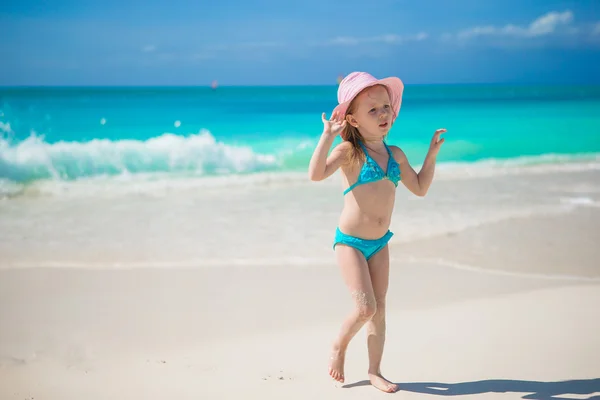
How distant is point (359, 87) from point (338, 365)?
Answer: 1.44 m

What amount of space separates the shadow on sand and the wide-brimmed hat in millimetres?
1440

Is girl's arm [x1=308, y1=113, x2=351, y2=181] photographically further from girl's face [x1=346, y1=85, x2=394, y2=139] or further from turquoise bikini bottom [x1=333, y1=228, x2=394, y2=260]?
turquoise bikini bottom [x1=333, y1=228, x2=394, y2=260]

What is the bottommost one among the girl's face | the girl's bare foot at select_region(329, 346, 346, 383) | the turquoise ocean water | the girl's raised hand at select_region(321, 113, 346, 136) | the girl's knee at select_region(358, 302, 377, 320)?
the girl's bare foot at select_region(329, 346, 346, 383)

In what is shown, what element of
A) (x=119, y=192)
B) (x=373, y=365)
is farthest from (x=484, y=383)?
(x=119, y=192)

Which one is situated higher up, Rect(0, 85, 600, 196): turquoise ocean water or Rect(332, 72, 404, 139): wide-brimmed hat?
Rect(0, 85, 600, 196): turquoise ocean water

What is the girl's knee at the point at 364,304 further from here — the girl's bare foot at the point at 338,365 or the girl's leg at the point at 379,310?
the girl's bare foot at the point at 338,365

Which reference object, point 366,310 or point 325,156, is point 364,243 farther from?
point 325,156

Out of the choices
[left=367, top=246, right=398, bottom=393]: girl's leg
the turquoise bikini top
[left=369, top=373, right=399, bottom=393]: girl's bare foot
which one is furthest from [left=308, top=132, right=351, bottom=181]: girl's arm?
[left=369, top=373, right=399, bottom=393]: girl's bare foot

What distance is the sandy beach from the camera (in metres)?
3.37

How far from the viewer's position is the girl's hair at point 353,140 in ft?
10.4

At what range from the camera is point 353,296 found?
10.1 ft

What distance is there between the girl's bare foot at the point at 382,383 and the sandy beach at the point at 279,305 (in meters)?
0.08

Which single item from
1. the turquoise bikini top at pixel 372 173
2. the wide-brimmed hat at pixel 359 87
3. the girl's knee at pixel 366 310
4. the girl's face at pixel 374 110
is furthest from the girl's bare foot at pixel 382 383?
the wide-brimmed hat at pixel 359 87

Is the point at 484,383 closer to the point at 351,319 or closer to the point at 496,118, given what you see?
the point at 351,319
